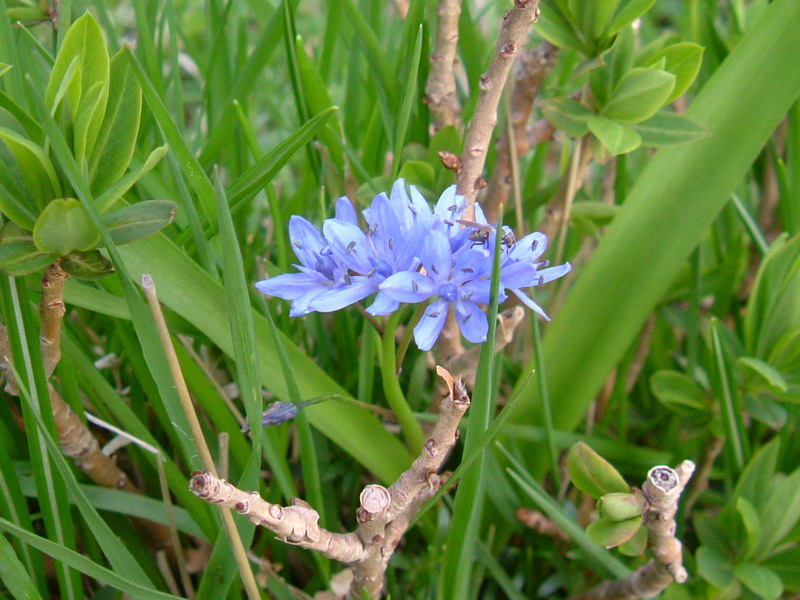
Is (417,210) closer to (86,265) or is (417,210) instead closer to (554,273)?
(554,273)

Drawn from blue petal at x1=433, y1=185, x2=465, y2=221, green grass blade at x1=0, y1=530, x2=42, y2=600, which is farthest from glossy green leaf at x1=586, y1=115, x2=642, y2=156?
green grass blade at x1=0, y1=530, x2=42, y2=600

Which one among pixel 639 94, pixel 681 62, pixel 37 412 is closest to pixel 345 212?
pixel 37 412

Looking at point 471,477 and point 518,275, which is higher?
point 518,275

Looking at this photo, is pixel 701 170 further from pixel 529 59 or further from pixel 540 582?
pixel 540 582

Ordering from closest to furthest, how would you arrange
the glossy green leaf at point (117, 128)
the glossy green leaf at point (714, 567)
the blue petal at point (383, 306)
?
the blue petal at point (383, 306) < the glossy green leaf at point (117, 128) < the glossy green leaf at point (714, 567)

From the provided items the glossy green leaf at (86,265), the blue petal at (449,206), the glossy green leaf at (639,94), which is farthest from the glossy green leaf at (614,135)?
the glossy green leaf at (86,265)

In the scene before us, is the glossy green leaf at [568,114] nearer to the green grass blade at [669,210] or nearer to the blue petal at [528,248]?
the green grass blade at [669,210]
